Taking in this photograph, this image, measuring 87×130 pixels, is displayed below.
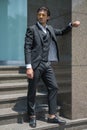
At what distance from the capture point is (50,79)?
564 cm

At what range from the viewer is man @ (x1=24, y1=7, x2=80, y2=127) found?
5426mm

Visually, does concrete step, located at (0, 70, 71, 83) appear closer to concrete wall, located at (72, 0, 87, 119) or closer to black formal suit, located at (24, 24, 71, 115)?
concrete wall, located at (72, 0, 87, 119)

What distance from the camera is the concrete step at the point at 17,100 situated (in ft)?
19.3

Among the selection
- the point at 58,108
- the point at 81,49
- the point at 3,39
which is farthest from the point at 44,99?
the point at 3,39

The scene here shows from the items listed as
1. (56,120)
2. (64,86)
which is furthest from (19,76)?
(56,120)

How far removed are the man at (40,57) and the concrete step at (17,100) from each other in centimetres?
53

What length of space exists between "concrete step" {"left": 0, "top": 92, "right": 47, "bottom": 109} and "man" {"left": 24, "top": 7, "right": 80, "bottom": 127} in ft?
1.73

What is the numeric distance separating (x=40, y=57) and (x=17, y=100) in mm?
1020

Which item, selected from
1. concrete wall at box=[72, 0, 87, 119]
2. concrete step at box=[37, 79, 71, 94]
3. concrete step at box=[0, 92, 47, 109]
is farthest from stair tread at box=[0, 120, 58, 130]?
concrete step at box=[37, 79, 71, 94]

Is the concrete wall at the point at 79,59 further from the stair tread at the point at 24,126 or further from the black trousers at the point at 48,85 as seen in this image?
the stair tread at the point at 24,126

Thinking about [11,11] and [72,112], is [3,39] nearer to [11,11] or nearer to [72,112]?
[11,11]

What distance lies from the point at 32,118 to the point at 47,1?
237 cm

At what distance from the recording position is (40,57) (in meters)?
5.49

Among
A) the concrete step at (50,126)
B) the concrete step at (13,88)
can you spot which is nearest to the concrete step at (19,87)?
the concrete step at (13,88)
